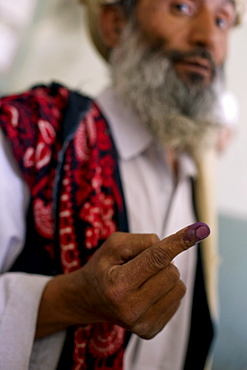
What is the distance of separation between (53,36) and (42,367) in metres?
1.09

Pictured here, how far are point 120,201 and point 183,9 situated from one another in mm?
387

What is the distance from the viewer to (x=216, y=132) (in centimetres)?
76

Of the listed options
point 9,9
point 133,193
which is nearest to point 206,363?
point 133,193

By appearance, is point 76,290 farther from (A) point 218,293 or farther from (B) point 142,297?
(A) point 218,293

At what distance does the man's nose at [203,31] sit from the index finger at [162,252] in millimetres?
497

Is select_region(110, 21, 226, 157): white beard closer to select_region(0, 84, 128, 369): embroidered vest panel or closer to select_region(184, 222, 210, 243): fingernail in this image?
select_region(0, 84, 128, 369): embroidered vest panel

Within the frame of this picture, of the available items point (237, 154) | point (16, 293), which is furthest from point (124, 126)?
point (237, 154)

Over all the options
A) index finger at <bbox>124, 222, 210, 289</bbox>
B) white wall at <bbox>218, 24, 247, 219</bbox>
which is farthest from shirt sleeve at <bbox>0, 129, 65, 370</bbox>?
white wall at <bbox>218, 24, 247, 219</bbox>

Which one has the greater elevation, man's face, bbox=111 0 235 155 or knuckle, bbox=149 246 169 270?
man's face, bbox=111 0 235 155

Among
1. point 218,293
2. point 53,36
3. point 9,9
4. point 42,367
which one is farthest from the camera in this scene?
point 53,36

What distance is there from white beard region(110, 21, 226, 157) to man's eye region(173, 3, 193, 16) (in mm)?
82

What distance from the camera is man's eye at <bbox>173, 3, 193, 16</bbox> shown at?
0.69 meters

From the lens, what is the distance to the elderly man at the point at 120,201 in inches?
14.7

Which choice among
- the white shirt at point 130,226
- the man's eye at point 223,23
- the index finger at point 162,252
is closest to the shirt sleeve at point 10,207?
the white shirt at point 130,226
